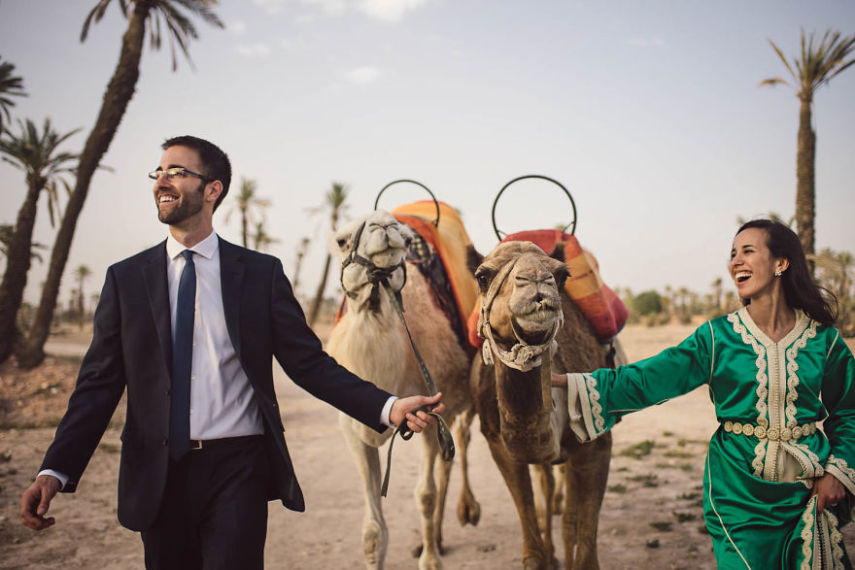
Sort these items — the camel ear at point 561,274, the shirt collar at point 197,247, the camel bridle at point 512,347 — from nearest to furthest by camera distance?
the shirt collar at point 197,247 < the camel bridle at point 512,347 < the camel ear at point 561,274

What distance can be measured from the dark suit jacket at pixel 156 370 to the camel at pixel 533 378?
2.12ft

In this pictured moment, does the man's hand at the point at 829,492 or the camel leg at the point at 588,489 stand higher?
the man's hand at the point at 829,492

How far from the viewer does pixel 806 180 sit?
1552cm

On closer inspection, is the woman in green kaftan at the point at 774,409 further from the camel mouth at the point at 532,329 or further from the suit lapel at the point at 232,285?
the suit lapel at the point at 232,285

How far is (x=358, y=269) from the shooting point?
3539mm

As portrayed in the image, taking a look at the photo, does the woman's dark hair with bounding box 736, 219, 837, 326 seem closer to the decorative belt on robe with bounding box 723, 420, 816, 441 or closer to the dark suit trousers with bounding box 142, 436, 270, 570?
the decorative belt on robe with bounding box 723, 420, 816, 441

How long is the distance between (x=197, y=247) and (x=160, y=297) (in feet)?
0.83

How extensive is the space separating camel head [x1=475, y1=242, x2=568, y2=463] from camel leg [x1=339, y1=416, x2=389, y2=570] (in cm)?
134

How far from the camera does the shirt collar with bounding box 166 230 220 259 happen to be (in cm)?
243

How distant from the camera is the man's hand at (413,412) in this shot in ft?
7.63

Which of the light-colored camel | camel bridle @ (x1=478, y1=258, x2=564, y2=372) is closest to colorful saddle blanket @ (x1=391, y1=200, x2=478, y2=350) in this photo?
the light-colored camel

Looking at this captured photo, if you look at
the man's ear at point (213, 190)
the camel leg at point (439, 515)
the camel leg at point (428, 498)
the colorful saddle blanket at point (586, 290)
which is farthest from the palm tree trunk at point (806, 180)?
the man's ear at point (213, 190)

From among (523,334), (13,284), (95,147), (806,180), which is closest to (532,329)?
(523,334)

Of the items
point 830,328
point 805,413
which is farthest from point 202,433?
point 830,328
